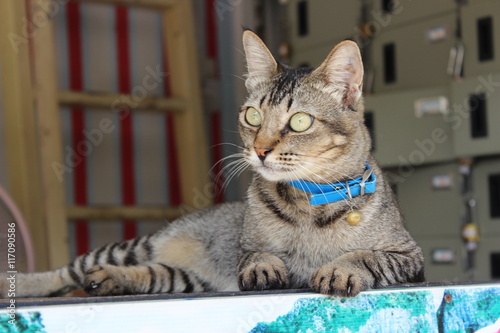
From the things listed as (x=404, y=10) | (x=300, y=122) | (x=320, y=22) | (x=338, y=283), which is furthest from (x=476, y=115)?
(x=338, y=283)

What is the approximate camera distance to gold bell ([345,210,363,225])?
156 centimetres

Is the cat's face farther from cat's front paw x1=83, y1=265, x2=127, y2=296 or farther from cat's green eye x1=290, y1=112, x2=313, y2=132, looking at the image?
cat's front paw x1=83, y1=265, x2=127, y2=296

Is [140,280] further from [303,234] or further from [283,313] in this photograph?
[283,313]

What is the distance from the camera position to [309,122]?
1571 mm

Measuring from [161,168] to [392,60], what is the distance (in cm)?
143

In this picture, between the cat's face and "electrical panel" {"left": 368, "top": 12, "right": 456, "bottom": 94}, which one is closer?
the cat's face

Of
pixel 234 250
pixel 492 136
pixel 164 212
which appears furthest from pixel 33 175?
pixel 492 136

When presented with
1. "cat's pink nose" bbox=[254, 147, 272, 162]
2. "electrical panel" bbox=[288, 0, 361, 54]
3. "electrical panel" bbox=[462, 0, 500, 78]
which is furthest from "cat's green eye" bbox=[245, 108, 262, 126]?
"electrical panel" bbox=[288, 0, 361, 54]

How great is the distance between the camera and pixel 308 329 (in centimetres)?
127

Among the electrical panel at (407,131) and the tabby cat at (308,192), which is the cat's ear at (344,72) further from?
the electrical panel at (407,131)

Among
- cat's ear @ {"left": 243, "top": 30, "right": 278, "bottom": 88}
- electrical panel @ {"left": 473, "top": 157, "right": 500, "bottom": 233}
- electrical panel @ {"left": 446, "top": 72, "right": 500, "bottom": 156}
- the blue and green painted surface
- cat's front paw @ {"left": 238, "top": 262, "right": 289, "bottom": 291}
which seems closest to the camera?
the blue and green painted surface

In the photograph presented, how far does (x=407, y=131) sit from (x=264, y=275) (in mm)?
1882

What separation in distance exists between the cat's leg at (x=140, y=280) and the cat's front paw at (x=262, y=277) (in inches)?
13.0

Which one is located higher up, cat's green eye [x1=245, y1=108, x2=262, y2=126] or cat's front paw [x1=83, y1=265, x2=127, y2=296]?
cat's green eye [x1=245, y1=108, x2=262, y2=126]
